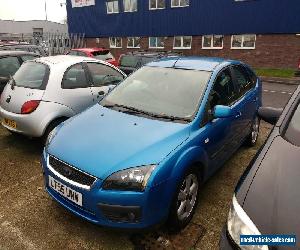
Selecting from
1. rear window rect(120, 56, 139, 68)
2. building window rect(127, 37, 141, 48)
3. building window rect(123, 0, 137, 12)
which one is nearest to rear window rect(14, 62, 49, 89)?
rear window rect(120, 56, 139, 68)

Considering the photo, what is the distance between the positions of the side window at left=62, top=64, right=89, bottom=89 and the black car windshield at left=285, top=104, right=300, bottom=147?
3.65 metres

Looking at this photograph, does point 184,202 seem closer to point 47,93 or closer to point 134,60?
point 47,93

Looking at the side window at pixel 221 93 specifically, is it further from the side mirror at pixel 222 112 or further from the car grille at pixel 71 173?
the car grille at pixel 71 173

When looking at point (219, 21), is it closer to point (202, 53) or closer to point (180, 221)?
point (202, 53)

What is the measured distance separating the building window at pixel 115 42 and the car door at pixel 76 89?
22.4 m

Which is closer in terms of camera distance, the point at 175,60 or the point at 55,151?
the point at 55,151

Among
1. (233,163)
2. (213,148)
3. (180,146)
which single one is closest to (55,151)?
(180,146)

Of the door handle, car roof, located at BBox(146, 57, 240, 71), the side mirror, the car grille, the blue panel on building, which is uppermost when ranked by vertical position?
the blue panel on building

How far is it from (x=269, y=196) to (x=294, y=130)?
91cm

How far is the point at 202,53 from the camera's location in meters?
22.5

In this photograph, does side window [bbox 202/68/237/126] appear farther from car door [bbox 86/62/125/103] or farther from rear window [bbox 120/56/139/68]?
rear window [bbox 120/56/139/68]

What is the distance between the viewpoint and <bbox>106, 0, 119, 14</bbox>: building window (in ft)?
86.7

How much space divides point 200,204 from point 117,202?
1.44 m

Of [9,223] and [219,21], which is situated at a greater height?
[219,21]
